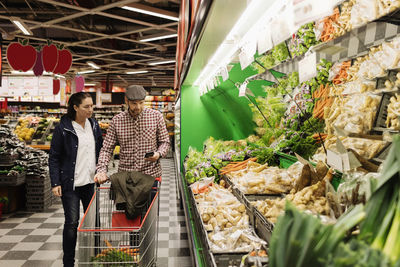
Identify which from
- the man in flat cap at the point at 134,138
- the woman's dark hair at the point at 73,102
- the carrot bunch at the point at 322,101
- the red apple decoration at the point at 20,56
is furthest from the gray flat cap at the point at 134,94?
the red apple decoration at the point at 20,56

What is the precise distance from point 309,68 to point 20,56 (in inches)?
303

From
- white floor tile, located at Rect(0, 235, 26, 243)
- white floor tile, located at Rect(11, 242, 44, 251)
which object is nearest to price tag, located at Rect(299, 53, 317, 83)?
white floor tile, located at Rect(11, 242, 44, 251)

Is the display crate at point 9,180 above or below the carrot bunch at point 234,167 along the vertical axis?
below

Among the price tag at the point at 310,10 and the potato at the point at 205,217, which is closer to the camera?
the price tag at the point at 310,10

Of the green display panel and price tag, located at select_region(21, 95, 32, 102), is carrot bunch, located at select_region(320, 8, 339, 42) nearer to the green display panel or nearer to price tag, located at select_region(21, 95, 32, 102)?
the green display panel

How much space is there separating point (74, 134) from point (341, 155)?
8.03ft

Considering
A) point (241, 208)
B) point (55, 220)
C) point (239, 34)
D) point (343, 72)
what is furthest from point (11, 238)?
point (343, 72)

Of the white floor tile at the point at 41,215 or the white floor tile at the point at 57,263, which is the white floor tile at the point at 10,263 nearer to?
the white floor tile at the point at 57,263

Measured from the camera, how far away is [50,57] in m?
7.75

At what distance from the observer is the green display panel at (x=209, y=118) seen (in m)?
4.91

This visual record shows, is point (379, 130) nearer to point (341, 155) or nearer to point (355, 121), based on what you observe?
point (355, 121)

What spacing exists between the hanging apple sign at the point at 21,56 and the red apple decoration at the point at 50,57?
0.24m

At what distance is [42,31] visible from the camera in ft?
40.5

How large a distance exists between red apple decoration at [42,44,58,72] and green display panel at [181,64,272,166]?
13.9 ft
